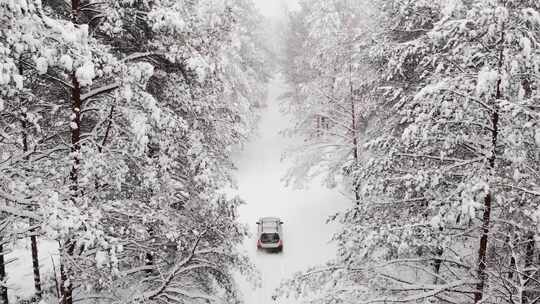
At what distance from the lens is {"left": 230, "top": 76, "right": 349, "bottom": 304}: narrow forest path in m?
16.3

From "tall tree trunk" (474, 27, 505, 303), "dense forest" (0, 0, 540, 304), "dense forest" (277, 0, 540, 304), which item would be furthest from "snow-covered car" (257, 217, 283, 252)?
"tall tree trunk" (474, 27, 505, 303)

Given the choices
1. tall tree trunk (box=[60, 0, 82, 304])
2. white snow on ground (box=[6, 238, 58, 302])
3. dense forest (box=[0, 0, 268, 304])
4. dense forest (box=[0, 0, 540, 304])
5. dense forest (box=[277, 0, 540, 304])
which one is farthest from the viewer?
white snow on ground (box=[6, 238, 58, 302])

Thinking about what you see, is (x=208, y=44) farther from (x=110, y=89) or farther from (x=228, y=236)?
(x=228, y=236)

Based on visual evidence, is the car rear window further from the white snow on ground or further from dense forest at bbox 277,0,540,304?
the white snow on ground

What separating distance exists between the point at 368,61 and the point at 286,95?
80.7 ft

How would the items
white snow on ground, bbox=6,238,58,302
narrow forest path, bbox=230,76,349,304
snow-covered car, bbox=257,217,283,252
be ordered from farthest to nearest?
snow-covered car, bbox=257,217,283,252, narrow forest path, bbox=230,76,349,304, white snow on ground, bbox=6,238,58,302

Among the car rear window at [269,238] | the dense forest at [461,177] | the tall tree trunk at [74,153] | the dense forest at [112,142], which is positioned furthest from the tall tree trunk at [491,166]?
the car rear window at [269,238]

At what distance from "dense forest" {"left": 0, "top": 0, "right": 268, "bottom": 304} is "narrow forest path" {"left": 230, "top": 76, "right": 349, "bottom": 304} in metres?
5.34

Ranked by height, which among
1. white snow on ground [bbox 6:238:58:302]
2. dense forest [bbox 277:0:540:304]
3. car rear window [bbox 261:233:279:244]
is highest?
dense forest [bbox 277:0:540:304]

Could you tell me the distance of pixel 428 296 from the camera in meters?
7.21

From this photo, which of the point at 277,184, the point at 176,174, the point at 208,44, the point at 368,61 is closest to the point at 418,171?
the point at 208,44

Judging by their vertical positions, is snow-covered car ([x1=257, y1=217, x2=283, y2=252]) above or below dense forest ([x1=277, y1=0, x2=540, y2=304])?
below

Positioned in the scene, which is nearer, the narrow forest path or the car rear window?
the narrow forest path

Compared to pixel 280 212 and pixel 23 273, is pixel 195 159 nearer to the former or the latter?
pixel 23 273
